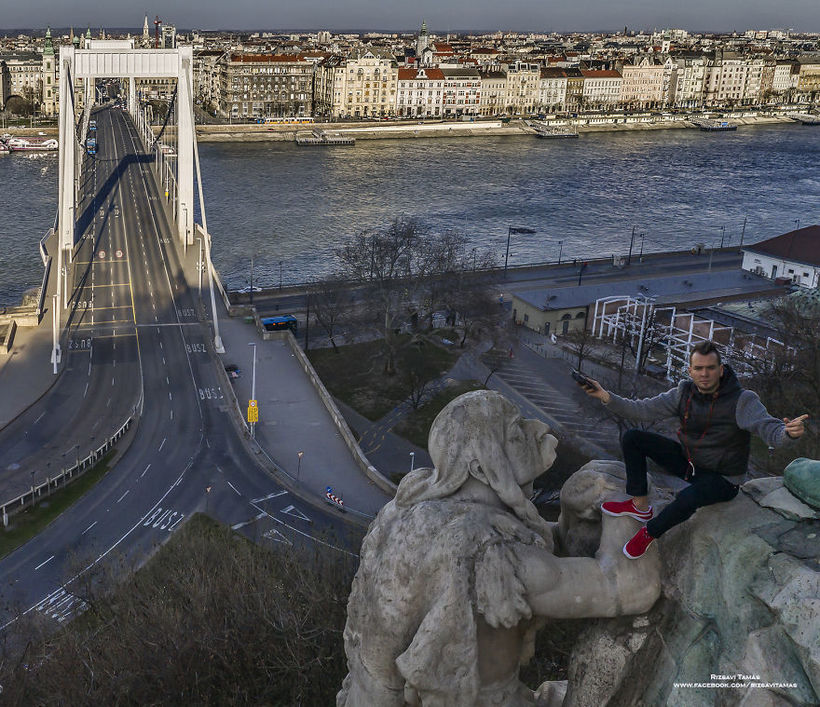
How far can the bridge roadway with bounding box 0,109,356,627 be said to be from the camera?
18375 mm

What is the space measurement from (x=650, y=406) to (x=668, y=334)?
28690 mm

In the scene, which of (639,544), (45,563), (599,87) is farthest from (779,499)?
(599,87)

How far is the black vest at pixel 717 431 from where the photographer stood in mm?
3990

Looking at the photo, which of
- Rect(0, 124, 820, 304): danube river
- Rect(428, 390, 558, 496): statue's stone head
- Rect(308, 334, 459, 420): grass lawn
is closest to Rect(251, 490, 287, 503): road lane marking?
Rect(308, 334, 459, 420): grass lawn

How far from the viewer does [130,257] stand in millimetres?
41031

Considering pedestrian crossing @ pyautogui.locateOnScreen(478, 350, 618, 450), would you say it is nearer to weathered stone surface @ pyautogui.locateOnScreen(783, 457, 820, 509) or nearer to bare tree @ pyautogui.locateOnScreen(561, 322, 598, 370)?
bare tree @ pyautogui.locateOnScreen(561, 322, 598, 370)

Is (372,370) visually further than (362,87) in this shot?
No

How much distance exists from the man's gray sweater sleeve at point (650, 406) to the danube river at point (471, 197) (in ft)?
129

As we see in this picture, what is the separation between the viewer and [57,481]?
838 inches

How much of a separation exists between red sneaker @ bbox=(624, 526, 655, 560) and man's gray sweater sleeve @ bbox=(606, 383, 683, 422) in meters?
0.63

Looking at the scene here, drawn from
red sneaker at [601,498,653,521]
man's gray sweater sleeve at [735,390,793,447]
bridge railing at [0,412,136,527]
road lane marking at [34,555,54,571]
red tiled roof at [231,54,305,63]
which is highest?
red tiled roof at [231,54,305,63]

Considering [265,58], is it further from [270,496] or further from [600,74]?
[270,496]

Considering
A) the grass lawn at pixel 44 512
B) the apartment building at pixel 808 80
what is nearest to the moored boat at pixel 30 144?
the grass lawn at pixel 44 512

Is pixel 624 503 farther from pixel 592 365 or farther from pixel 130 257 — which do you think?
pixel 130 257
